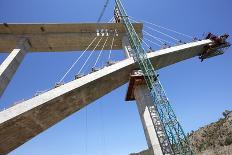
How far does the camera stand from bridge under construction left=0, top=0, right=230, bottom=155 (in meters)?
18.7

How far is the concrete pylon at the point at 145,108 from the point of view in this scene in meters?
19.4

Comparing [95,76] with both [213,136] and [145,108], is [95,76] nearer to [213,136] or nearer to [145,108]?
[145,108]

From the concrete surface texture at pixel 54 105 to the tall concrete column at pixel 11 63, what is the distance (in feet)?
17.0

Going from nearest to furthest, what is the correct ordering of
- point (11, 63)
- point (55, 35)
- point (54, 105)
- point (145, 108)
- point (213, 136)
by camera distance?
point (54, 105), point (145, 108), point (11, 63), point (55, 35), point (213, 136)

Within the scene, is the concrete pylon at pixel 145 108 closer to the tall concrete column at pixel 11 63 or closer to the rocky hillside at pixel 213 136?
the tall concrete column at pixel 11 63

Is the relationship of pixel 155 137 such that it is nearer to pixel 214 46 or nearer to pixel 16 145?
pixel 16 145

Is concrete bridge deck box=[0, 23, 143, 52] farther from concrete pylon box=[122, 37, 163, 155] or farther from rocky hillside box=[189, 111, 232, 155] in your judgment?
rocky hillside box=[189, 111, 232, 155]

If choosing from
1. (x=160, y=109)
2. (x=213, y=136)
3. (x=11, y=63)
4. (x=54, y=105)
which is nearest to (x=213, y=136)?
(x=213, y=136)

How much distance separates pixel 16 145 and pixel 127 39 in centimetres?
1690

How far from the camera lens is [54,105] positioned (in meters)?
19.2

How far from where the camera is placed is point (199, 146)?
6550 cm

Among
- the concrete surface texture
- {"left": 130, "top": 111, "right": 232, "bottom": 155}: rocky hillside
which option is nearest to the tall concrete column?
the concrete surface texture

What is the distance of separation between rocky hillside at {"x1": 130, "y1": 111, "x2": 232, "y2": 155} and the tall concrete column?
42.3 m

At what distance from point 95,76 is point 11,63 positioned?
902 centimetres
